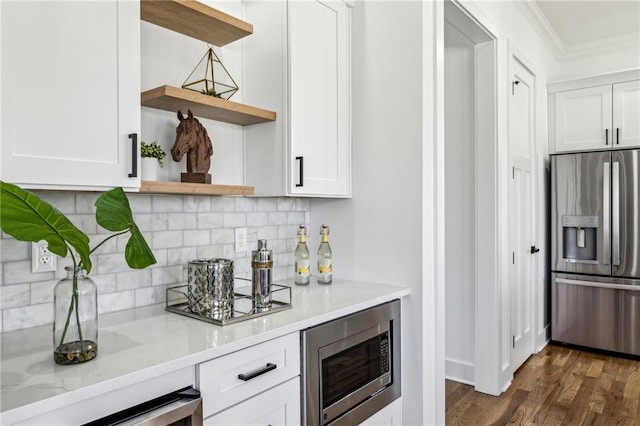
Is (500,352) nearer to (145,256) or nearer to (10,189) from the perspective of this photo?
(145,256)

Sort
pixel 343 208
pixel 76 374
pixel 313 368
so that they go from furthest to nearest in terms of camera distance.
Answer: pixel 343 208
pixel 313 368
pixel 76 374

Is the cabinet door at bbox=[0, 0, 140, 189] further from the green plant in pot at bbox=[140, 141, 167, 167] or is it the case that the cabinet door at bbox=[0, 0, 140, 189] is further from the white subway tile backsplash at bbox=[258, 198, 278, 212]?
the white subway tile backsplash at bbox=[258, 198, 278, 212]

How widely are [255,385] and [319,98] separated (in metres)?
1.28

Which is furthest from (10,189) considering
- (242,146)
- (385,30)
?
(385,30)

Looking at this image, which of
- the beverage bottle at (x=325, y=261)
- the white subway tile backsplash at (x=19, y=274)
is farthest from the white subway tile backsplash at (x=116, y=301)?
the beverage bottle at (x=325, y=261)

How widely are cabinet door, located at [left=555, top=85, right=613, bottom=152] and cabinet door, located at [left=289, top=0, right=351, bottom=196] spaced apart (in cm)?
291

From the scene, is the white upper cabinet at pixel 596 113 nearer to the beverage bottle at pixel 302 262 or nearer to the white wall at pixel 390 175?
the white wall at pixel 390 175

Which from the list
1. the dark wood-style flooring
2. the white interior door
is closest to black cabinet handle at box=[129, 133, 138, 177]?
the dark wood-style flooring

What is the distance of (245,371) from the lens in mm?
1280

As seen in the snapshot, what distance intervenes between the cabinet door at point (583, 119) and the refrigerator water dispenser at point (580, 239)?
700 mm

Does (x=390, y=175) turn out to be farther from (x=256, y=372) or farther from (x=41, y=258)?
(x=41, y=258)

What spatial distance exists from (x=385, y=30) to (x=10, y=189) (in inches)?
68.7

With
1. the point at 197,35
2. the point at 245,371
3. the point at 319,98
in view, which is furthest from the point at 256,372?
the point at 197,35

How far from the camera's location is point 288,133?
73.9 inches
